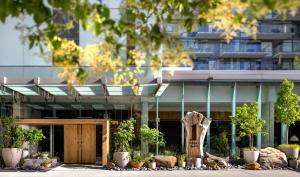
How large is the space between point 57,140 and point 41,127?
0.98 m

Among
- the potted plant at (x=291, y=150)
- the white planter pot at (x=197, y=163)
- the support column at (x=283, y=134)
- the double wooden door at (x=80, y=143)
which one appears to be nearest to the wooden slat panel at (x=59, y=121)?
the double wooden door at (x=80, y=143)

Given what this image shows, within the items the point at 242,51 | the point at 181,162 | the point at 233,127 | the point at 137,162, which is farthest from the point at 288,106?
the point at 242,51

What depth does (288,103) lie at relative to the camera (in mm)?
23344

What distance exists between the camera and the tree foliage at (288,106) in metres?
23.3

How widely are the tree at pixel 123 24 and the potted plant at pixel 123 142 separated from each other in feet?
54.3

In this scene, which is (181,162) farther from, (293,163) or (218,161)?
(293,163)

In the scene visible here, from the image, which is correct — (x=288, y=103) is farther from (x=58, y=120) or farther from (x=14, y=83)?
(x=14, y=83)

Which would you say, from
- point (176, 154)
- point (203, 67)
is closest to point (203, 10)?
point (176, 154)

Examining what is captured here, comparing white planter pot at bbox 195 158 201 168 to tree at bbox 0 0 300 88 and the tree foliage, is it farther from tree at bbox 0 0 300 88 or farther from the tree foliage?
tree at bbox 0 0 300 88

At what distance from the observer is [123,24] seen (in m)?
4.31

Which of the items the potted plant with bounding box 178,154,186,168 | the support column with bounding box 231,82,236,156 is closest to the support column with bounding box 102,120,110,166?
the potted plant with bounding box 178,154,186,168

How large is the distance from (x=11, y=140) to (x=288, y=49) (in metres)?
41.5

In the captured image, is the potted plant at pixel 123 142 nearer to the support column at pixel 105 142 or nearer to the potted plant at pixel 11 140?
the support column at pixel 105 142

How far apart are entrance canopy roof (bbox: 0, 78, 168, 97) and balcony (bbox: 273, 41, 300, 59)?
34.8 m
